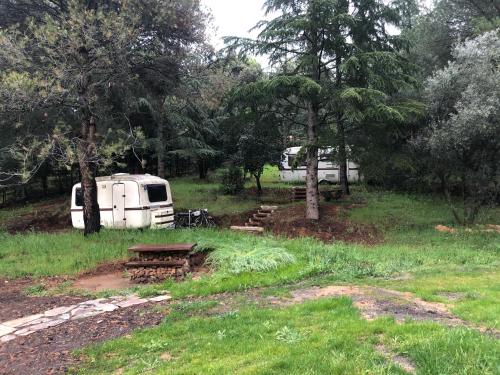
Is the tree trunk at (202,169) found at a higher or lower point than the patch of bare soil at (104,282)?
higher

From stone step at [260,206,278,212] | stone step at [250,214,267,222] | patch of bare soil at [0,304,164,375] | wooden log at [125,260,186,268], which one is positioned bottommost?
patch of bare soil at [0,304,164,375]

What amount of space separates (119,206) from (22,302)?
697 centimetres

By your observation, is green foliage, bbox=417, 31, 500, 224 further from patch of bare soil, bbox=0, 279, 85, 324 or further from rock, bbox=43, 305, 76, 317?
rock, bbox=43, 305, 76, 317

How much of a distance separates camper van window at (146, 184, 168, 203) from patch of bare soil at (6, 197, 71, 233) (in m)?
4.85

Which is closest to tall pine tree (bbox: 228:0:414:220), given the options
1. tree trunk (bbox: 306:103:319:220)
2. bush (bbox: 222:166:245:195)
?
tree trunk (bbox: 306:103:319:220)

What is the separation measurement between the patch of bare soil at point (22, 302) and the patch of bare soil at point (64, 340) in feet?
3.70

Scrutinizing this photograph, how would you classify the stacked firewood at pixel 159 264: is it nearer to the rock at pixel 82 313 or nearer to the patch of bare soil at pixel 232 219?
the rock at pixel 82 313

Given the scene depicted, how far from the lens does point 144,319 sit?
5.83 metres

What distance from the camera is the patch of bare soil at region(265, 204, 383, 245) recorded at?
13.8 metres

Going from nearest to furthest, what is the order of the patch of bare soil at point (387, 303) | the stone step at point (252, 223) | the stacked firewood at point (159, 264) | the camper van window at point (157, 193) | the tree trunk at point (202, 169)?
the patch of bare soil at point (387, 303), the stacked firewood at point (159, 264), the camper van window at point (157, 193), the stone step at point (252, 223), the tree trunk at point (202, 169)

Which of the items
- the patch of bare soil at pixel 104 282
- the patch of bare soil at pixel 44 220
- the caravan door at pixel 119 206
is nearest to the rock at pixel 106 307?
the patch of bare soil at pixel 104 282

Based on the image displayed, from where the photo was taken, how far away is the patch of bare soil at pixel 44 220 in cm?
1798

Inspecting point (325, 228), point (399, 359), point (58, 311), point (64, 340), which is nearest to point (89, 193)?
point (58, 311)

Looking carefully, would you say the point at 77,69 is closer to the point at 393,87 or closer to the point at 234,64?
the point at 234,64
